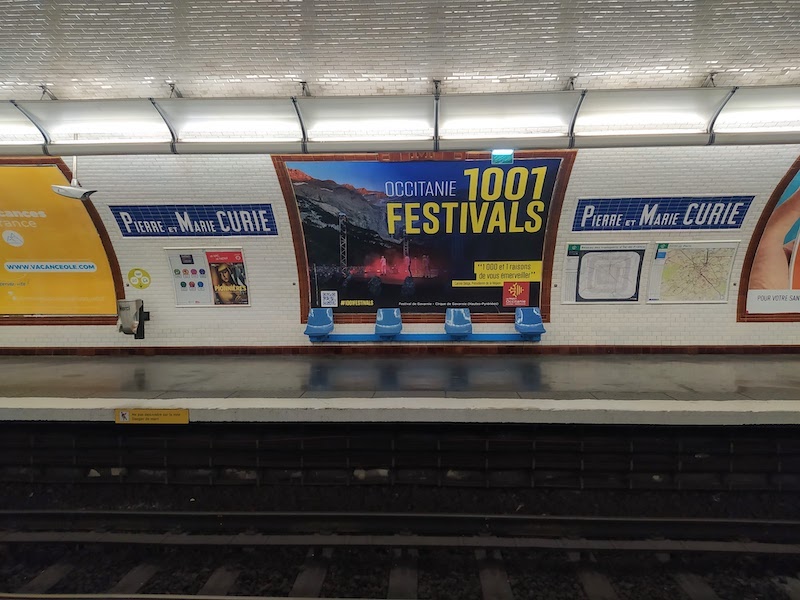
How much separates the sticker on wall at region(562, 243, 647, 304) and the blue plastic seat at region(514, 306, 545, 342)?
512mm

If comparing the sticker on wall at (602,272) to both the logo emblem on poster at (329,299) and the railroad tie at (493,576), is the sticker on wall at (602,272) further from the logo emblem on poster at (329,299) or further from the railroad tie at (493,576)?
the railroad tie at (493,576)

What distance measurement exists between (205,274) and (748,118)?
24.7 feet

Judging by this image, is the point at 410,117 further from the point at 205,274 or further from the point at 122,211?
the point at 122,211

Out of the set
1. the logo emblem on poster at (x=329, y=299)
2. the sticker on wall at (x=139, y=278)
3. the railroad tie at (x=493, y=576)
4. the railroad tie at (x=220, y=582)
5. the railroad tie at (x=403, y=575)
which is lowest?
the railroad tie at (x=220, y=582)

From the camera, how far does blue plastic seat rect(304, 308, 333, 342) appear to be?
561 cm

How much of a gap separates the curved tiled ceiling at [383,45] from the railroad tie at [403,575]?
4.60 metres

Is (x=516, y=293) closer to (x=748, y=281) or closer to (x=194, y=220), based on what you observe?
(x=748, y=281)

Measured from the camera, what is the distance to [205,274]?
18.9ft

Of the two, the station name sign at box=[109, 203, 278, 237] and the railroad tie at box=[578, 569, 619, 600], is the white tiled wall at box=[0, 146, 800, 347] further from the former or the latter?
the railroad tie at box=[578, 569, 619, 600]

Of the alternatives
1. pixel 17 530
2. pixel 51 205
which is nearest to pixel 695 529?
pixel 17 530

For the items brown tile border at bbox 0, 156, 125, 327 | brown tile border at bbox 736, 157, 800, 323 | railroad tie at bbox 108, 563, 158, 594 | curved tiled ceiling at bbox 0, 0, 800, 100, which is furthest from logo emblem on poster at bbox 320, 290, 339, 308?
brown tile border at bbox 736, 157, 800, 323

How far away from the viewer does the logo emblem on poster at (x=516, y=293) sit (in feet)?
18.6

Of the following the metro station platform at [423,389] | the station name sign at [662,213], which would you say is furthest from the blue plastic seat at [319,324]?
the station name sign at [662,213]

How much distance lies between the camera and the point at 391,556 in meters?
2.94
